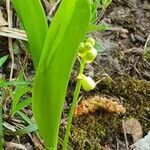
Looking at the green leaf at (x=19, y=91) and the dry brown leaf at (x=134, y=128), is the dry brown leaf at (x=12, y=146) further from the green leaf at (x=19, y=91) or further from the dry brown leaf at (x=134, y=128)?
the dry brown leaf at (x=134, y=128)

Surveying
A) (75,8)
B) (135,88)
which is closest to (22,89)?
(75,8)

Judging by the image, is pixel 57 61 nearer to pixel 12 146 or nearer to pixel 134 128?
pixel 12 146

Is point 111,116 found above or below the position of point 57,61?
below

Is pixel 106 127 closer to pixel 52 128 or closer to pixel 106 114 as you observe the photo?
pixel 106 114

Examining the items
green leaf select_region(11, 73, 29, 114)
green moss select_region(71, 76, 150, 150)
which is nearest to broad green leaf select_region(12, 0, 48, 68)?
green leaf select_region(11, 73, 29, 114)

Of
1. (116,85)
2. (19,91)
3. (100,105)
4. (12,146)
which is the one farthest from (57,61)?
(116,85)

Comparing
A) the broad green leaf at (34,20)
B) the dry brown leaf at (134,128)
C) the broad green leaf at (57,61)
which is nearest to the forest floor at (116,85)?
the dry brown leaf at (134,128)
